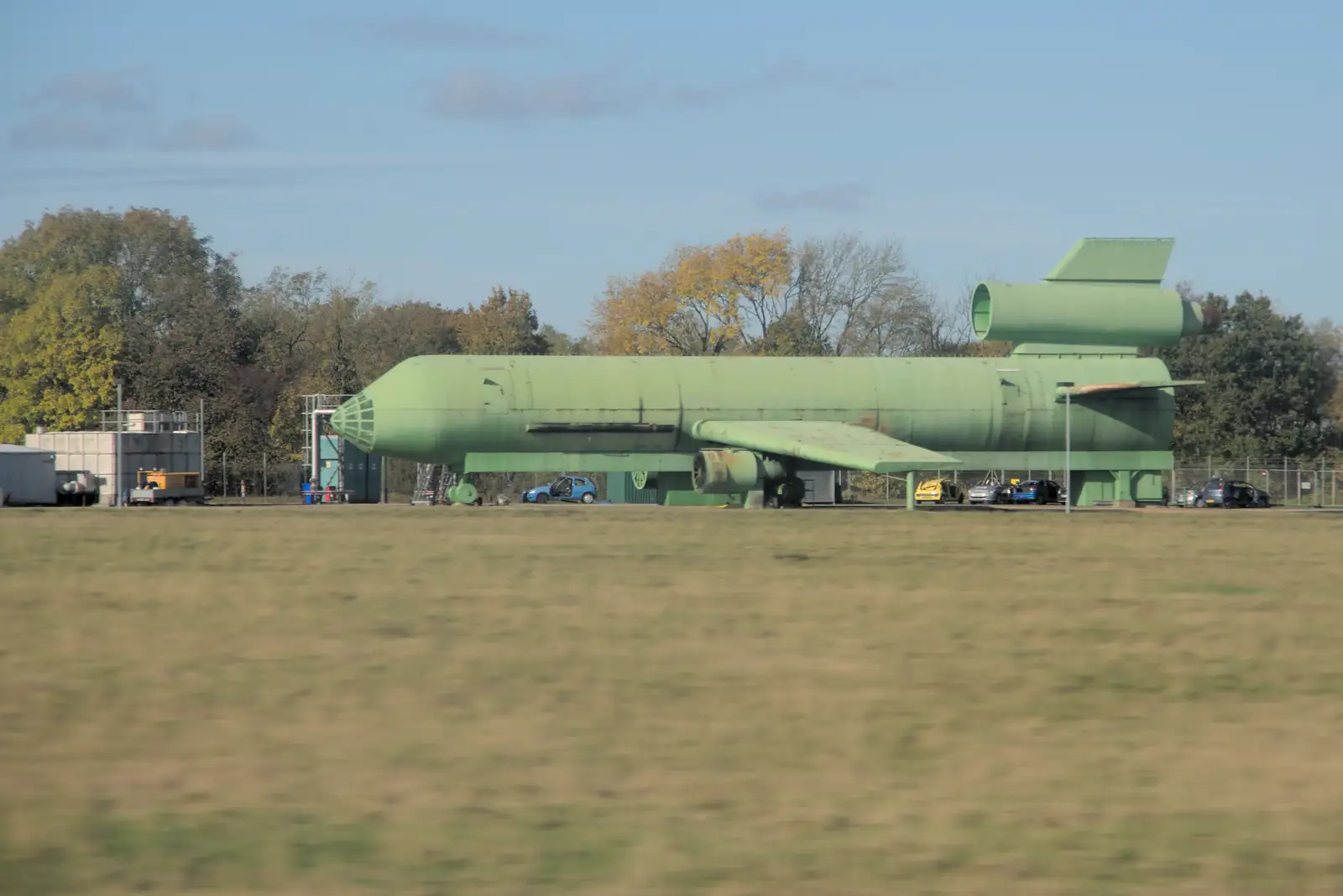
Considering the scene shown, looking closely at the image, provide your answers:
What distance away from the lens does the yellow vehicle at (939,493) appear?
6531 cm

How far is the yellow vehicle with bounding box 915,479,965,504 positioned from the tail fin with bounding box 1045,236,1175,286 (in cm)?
1683

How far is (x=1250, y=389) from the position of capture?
83.0 meters

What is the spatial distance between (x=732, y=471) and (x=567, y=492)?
75.3ft

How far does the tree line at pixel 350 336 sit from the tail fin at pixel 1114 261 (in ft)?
115

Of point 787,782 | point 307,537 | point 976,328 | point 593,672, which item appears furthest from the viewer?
point 976,328

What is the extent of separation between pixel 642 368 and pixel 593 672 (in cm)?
3333

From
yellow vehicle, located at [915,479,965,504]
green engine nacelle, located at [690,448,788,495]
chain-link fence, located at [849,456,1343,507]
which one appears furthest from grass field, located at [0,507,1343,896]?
chain-link fence, located at [849,456,1343,507]

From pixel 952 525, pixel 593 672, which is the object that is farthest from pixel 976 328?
pixel 593 672

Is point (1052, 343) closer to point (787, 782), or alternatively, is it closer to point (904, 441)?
point (904, 441)

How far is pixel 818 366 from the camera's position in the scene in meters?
47.1

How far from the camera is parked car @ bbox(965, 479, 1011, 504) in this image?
209ft

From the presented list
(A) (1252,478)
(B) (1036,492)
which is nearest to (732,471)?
(B) (1036,492)

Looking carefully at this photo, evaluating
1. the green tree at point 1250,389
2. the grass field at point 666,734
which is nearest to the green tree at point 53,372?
the green tree at point 1250,389

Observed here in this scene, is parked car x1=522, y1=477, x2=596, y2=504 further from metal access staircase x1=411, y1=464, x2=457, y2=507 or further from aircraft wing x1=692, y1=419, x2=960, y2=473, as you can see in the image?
aircraft wing x1=692, y1=419, x2=960, y2=473
